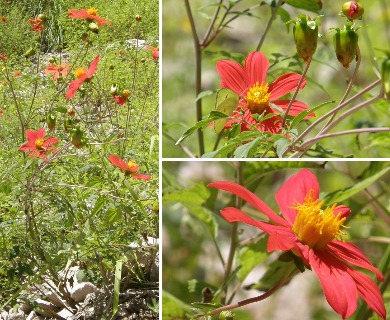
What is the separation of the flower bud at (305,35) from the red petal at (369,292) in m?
0.20

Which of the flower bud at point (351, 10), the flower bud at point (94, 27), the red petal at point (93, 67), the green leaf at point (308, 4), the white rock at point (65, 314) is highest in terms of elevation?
the flower bud at point (351, 10)

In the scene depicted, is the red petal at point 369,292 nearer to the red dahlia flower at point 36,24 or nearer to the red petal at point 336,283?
the red petal at point 336,283

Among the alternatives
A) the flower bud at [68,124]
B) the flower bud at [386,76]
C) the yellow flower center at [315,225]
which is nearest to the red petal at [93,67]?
the flower bud at [68,124]

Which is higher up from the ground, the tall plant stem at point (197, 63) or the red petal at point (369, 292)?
the tall plant stem at point (197, 63)

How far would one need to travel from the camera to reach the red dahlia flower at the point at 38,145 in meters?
1.05

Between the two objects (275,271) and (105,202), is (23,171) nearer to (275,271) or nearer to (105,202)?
(105,202)

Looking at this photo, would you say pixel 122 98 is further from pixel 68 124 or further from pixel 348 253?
pixel 348 253

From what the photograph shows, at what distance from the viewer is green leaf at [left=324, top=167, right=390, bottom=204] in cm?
68

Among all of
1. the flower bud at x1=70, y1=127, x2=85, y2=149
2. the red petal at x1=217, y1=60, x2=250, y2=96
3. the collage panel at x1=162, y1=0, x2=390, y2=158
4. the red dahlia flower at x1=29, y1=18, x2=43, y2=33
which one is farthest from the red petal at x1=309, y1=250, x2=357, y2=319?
the red dahlia flower at x1=29, y1=18, x2=43, y2=33

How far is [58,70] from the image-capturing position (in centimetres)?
109

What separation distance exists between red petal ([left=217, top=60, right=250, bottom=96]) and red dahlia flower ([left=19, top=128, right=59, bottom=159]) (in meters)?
0.44

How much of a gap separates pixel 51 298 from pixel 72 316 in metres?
0.05

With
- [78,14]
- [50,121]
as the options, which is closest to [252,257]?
[50,121]

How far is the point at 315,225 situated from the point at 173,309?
22 centimetres
